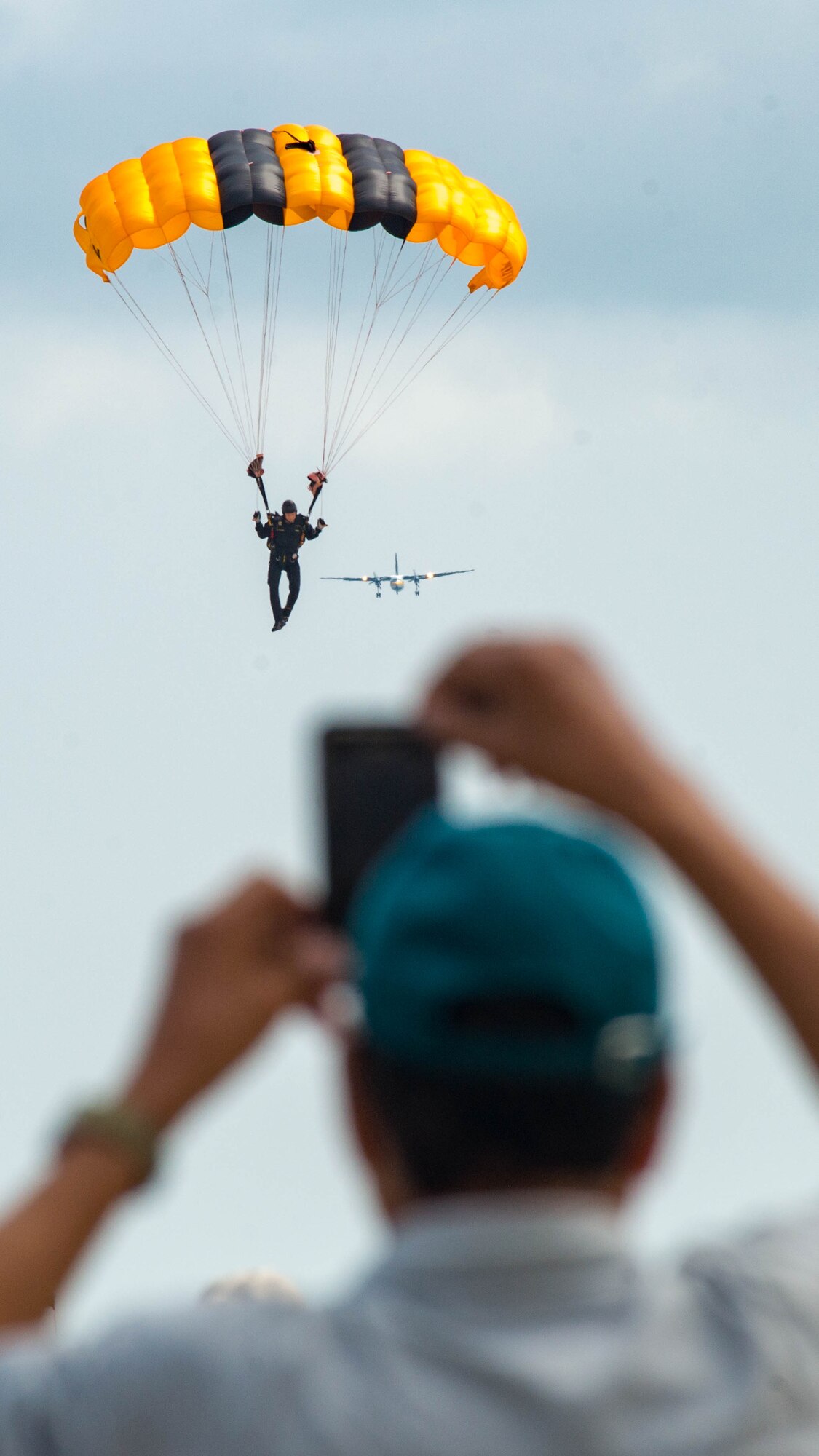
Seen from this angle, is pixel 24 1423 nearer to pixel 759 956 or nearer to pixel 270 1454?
pixel 270 1454

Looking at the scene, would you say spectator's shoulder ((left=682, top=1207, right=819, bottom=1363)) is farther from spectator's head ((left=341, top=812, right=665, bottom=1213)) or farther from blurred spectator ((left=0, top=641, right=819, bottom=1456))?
spectator's head ((left=341, top=812, right=665, bottom=1213))

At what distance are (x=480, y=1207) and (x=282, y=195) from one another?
27232 millimetres

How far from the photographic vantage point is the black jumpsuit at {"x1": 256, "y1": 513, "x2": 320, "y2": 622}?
33.2 meters

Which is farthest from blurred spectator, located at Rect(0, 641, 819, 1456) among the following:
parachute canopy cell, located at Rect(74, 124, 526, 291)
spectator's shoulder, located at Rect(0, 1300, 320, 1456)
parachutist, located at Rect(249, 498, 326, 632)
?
parachutist, located at Rect(249, 498, 326, 632)

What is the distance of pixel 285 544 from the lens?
109ft

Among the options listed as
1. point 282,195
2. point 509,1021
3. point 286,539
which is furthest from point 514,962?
point 286,539

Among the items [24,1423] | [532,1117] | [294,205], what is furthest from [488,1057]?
[294,205]

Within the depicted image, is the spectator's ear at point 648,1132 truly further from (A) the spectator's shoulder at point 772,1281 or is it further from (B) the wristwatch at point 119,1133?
(B) the wristwatch at point 119,1133

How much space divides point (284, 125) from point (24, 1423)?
94.1ft

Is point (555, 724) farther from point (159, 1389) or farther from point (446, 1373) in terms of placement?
point (159, 1389)

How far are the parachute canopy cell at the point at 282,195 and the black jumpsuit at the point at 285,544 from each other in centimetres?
597

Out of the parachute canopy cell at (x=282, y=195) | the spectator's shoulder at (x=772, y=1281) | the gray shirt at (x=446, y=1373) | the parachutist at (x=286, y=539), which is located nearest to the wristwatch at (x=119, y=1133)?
the gray shirt at (x=446, y=1373)

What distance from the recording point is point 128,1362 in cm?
201

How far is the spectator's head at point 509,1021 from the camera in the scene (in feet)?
6.70
